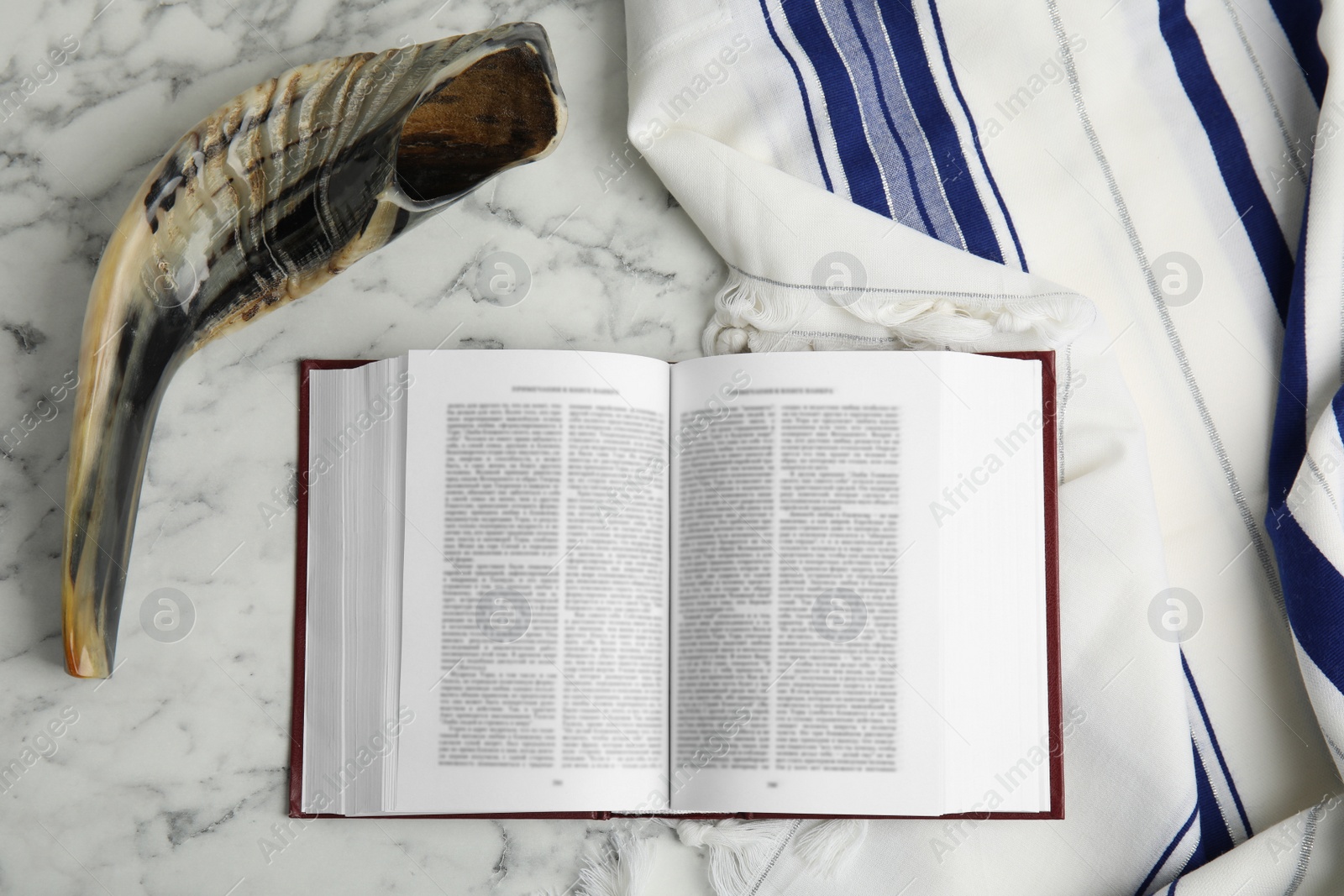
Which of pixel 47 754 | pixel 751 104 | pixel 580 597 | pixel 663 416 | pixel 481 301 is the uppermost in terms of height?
pixel 751 104

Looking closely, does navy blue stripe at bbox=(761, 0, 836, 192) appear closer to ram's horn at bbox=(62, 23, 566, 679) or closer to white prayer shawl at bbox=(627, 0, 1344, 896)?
white prayer shawl at bbox=(627, 0, 1344, 896)

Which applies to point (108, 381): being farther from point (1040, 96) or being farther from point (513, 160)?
point (1040, 96)

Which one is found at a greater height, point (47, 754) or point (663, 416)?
point (663, 416)

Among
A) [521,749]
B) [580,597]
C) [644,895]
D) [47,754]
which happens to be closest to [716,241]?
[580,597]

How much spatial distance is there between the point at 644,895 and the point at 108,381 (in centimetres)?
57

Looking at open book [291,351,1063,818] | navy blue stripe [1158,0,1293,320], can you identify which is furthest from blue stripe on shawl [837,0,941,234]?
navy blue stripe [1158,0,1293,320]

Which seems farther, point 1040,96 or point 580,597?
point 1040,96

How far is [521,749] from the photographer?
684 millimetres

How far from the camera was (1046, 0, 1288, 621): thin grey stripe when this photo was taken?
752 millimetres

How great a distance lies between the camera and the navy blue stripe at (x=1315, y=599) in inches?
27.1

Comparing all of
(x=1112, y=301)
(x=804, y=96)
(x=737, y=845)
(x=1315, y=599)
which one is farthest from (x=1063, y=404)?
(x=737, y=845)

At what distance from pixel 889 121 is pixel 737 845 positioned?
61 centimetres

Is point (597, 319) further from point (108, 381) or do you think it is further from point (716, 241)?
point (108, 381)

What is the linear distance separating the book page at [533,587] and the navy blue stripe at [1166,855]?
386 millimetres
